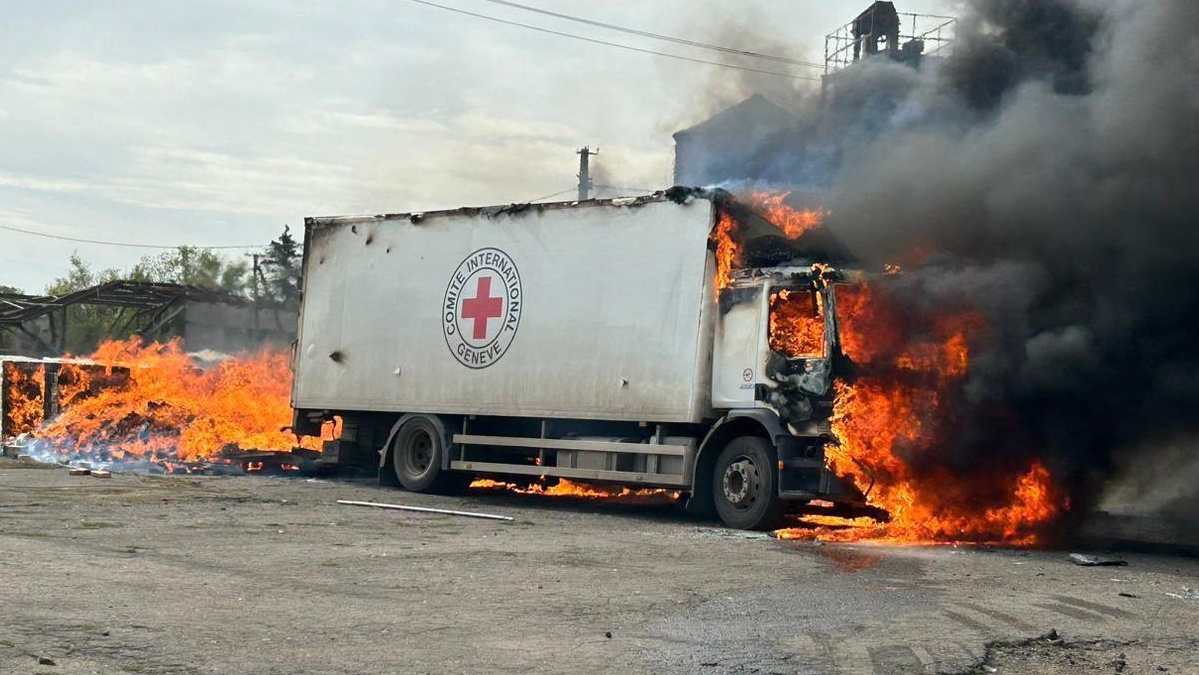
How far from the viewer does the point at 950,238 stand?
12.9 m

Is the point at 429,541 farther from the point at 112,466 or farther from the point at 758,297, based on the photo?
the point at 112,466

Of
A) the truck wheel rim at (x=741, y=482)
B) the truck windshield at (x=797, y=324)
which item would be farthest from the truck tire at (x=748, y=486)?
the truck windshield at (x=797, y=324)

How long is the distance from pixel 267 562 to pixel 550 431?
6.38 m

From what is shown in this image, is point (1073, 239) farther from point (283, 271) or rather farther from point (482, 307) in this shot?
point (283, 271)

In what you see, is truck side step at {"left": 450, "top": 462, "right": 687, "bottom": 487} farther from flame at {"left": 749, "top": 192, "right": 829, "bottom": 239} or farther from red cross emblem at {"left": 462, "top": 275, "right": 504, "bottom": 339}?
flame at {"left": 749, "top": 192, "right": 829, "bottom": 239}

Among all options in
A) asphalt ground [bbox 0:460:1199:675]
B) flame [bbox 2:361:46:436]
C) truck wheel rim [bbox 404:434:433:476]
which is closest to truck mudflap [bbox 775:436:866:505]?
asphalt ground [bbox 0:460:1199:675]

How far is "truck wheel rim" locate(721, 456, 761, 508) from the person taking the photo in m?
13.1

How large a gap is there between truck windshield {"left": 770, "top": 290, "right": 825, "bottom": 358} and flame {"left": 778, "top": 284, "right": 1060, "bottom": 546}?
0.26 meters

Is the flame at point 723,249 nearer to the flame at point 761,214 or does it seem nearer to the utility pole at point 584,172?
the flame at point 761,214

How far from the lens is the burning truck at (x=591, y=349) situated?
509 inches

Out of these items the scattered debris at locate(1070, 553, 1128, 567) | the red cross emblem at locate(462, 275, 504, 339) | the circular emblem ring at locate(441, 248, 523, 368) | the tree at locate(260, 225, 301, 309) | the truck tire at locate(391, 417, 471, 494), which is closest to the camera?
the scattered debris at locate(1070, 553, 1128, 567)

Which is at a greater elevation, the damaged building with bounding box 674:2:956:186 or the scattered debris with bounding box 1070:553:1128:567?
the damaged building with bounding box 674:2:956:186

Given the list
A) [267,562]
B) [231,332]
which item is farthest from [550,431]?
[231,332]

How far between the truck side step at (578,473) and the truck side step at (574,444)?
0.24 m
